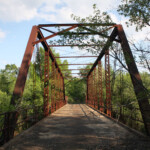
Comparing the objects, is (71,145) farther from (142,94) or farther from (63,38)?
(63,38)

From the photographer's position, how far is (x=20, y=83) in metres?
7.70

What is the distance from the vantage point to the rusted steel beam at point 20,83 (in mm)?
6143

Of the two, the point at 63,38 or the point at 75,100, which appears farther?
the point at 75,100

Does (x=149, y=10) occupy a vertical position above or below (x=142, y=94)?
above

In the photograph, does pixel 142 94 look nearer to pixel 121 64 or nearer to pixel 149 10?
pixel 121 64

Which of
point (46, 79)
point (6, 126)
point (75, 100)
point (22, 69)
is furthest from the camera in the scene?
point (75, 100)

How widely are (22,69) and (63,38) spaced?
11.1 ft

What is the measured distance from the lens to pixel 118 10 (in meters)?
5.35

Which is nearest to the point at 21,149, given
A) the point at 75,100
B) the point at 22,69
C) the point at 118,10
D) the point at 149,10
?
the point at 22,69

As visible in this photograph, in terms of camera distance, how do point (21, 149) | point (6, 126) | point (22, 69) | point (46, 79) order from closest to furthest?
1. point (21, 149)
2. point (6, 126)
3. point (22, 69)
4. point (46, 79)

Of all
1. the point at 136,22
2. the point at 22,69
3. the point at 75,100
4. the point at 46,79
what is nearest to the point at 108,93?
the point at 46,79

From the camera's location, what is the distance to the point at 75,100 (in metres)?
78.7

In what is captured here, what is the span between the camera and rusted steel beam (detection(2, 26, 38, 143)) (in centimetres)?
614

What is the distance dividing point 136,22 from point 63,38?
7.59 feet
